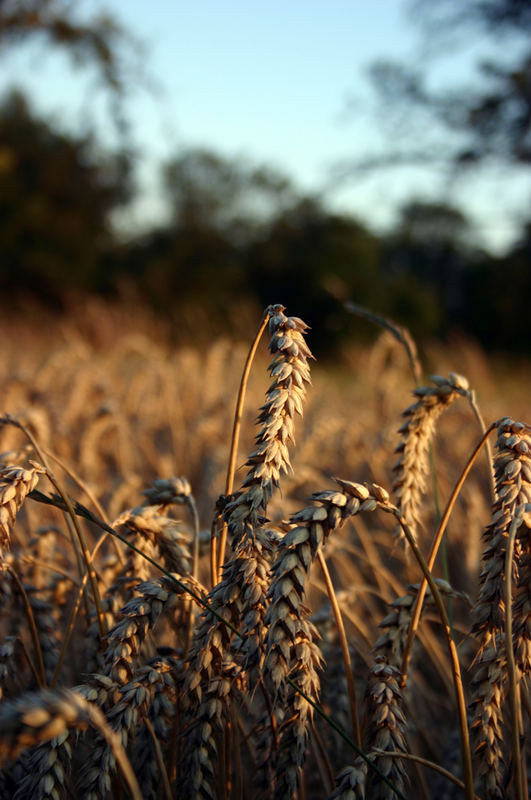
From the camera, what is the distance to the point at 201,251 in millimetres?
19844

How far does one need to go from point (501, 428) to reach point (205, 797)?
0.58 meters

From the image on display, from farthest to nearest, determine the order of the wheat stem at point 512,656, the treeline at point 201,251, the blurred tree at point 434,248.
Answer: the blurred tree at point 434,248
the treeline at point 201,251
the wheat stem at point 512,656

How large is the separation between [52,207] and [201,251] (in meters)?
4.58

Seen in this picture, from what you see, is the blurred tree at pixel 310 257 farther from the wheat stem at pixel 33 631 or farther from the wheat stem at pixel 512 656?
the wheat stem at pixel 512 656

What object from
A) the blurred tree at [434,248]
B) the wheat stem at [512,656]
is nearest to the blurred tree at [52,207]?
the blurred tree at [434,248]

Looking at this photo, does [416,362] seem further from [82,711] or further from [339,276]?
[339,276]

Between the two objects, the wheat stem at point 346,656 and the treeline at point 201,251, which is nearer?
the wheat stem at point 346,656

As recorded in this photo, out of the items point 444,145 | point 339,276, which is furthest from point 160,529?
point 339,276

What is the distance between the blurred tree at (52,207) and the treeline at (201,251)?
3cm

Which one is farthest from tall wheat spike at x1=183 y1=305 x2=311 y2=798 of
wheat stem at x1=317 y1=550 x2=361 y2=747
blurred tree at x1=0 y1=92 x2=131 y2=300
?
blurred tree at x1=0 y1=92 x2=131 y2=300

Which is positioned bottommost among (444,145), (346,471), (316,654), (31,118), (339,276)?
(316,654)

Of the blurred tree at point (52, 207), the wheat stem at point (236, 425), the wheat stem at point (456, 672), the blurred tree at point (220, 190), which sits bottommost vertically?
the wheat stem at point (456, 672)

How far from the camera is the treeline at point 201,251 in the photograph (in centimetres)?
1589

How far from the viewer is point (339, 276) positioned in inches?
752
